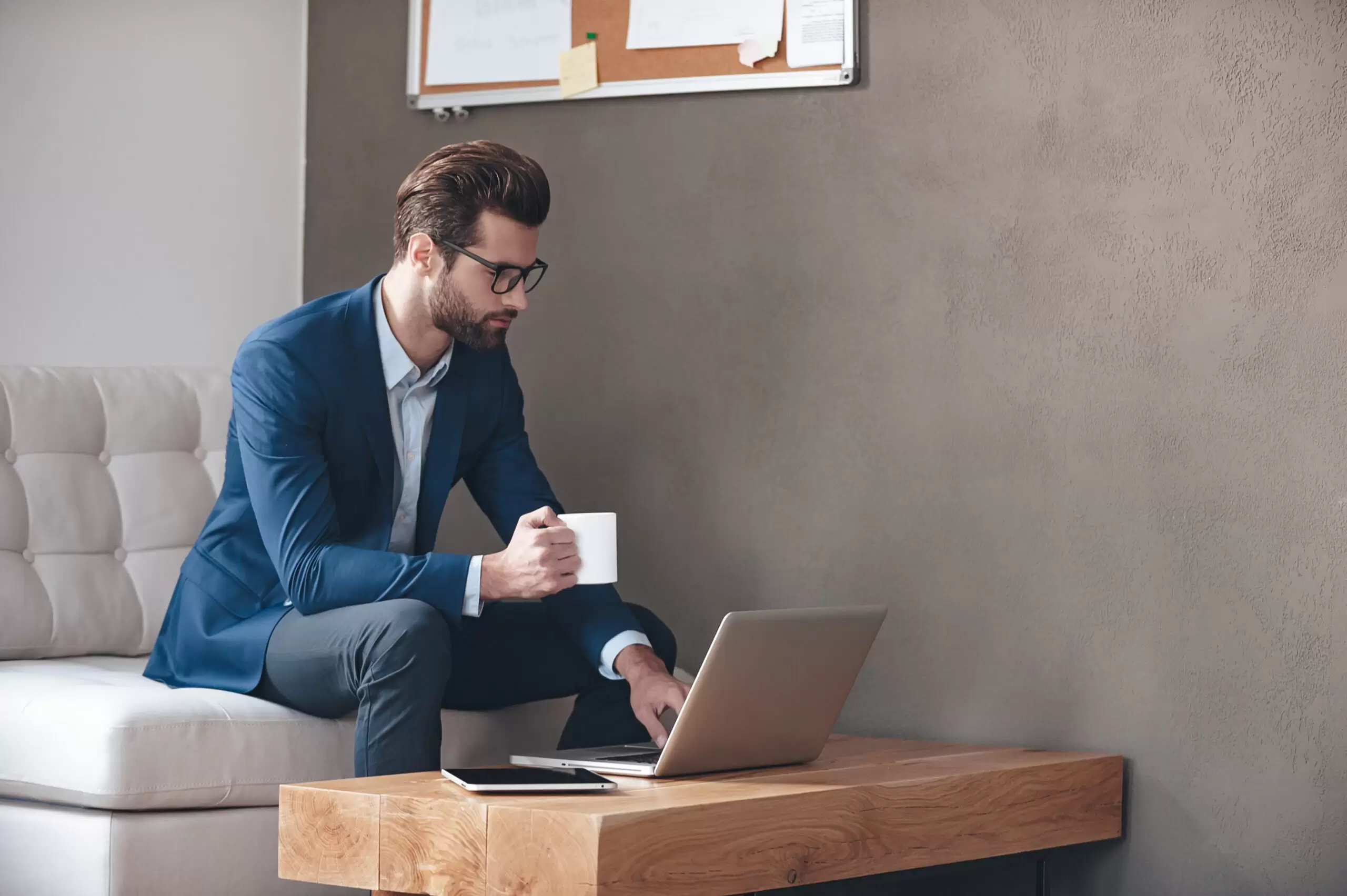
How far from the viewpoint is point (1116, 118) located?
233 centimetres

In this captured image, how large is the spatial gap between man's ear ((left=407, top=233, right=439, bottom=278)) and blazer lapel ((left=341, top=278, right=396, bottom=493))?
11 centimetres

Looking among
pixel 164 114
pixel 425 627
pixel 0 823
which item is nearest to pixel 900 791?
pixel 425 627

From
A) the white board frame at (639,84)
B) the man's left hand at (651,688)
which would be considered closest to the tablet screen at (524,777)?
the man's left hand at (651,688)

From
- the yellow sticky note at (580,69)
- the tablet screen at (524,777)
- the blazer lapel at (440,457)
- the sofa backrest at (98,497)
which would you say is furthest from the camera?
the yellow sticky note at (580,69)

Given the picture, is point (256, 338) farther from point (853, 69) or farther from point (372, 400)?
point (853, 69)

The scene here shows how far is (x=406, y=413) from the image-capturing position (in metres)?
2.25

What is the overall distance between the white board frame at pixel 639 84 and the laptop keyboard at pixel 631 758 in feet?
4.26

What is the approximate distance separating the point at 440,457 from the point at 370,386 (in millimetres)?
167

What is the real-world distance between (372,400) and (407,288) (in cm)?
19

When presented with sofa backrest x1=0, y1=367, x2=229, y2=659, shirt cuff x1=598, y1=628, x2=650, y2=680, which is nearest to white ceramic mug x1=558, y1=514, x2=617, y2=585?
shirt cuff x1=598, y1=628, x2=650, y2=680

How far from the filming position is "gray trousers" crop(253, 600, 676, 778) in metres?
1.86

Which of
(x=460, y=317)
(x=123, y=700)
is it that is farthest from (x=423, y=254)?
(x=123, y=700)

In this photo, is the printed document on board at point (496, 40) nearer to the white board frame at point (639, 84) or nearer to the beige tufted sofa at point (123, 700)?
the white board frame at point (639, 84)

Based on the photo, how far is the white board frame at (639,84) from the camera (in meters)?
2.55
